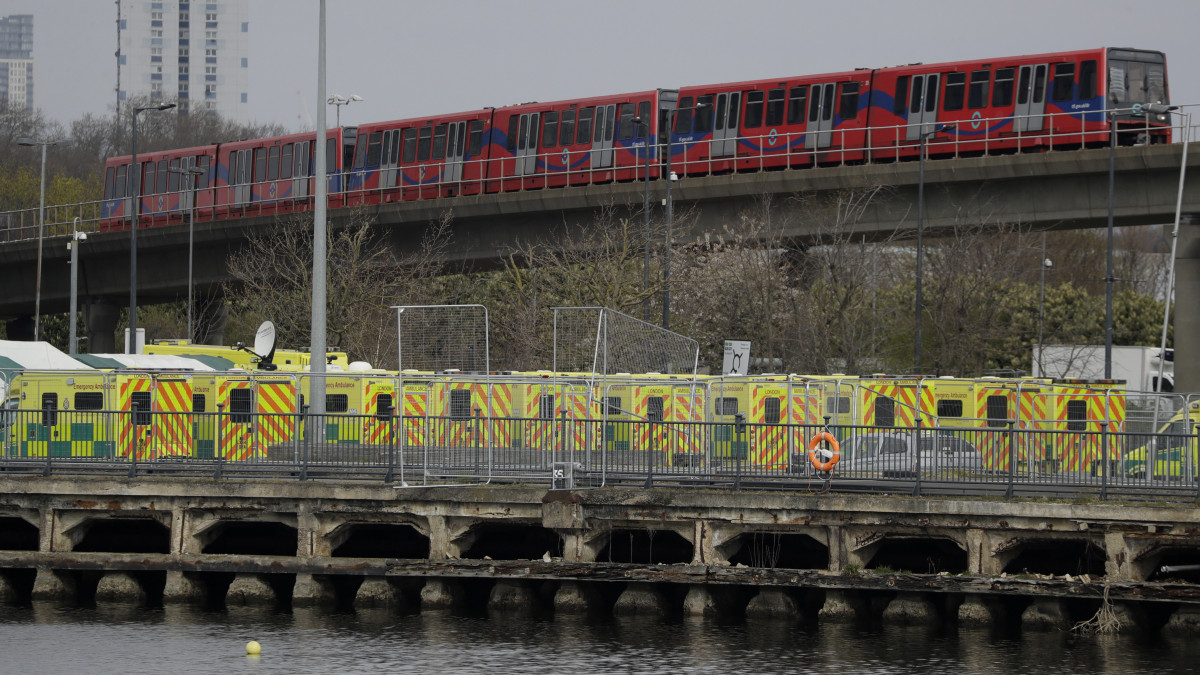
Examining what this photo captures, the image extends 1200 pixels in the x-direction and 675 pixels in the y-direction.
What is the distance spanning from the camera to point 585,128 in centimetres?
4884

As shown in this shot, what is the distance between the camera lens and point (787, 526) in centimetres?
2172

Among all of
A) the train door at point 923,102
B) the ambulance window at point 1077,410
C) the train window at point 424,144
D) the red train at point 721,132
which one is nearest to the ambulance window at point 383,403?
the ambulance window at point 1077,410

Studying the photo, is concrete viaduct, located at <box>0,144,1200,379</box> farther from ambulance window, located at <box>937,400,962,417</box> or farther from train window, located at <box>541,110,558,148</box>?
ambulance window, located at <box>937,400,962,417</box>

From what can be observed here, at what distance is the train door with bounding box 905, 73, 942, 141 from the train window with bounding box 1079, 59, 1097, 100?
162 inches

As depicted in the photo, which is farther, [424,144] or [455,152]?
[424,144]

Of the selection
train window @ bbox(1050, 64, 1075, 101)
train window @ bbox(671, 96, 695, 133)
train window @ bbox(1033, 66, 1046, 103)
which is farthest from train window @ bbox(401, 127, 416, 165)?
train window @ bbox(1050, 64, 1075, 101)

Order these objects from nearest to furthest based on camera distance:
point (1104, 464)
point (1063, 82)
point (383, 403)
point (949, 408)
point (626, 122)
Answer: point (1104, 464)
point (949, 408)
point (383, 403)
point (1063, 82)
point (626, 122)

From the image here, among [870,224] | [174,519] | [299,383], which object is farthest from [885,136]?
[174,519]

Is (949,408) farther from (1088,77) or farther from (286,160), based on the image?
(286,160)

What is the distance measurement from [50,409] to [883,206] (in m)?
28.3

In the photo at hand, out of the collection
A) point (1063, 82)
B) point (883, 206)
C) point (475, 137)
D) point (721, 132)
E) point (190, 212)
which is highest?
point (475, 137)

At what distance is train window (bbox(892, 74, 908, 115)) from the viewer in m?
43.9

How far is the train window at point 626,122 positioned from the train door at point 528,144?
10.8 feet

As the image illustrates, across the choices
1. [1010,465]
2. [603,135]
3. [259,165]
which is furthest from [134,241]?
[1010,465]
